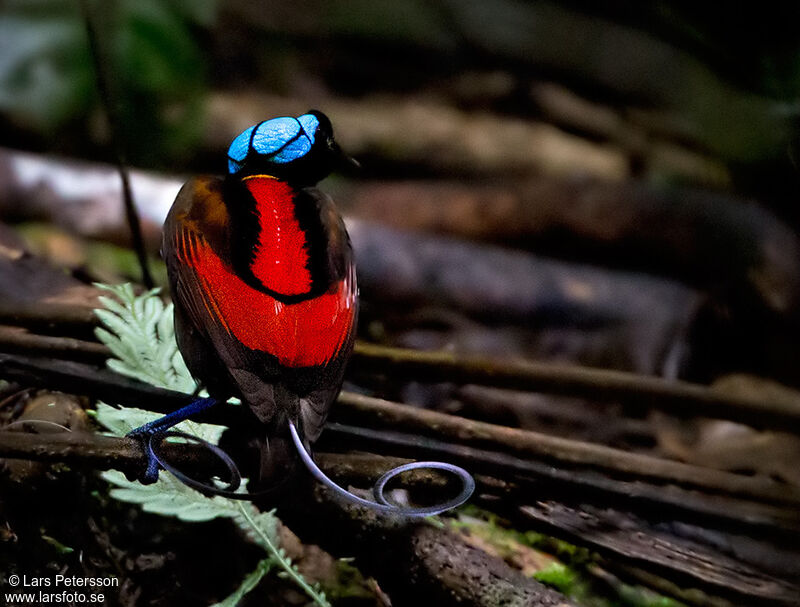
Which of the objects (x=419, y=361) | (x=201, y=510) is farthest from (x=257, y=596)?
(x=419, y=361)

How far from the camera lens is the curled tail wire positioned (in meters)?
1.19

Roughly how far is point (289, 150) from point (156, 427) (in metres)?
0.52

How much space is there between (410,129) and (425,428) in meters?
2.89

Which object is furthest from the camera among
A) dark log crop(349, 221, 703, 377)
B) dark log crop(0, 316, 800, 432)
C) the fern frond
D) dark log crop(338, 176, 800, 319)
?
dark log crop(338, 176, 800, 319)

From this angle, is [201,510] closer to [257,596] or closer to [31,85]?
[257,596]

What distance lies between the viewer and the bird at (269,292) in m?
1.19

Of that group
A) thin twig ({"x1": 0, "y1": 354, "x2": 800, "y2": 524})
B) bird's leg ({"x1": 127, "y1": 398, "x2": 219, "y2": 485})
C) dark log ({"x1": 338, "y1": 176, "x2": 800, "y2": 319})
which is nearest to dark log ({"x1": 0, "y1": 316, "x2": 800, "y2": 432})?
thin twig ({"x1": 0, "y1": 354, "x2": 800, "y2": 524})

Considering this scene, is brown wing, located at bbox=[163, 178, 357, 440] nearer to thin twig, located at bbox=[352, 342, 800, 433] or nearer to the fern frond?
the fern frond

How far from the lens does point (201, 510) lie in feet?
4.40

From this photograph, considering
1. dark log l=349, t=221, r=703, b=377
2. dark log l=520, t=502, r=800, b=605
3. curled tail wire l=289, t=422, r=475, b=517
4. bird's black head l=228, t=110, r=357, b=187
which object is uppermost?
bird's black head l=228, t=110, r=357, b=187

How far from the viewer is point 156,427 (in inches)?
48.5

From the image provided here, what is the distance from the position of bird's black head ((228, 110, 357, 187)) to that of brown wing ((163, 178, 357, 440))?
8cm

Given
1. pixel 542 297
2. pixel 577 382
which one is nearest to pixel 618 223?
pixel 542 297

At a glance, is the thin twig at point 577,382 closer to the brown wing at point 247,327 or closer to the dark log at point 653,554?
the dark log at point 653,554
